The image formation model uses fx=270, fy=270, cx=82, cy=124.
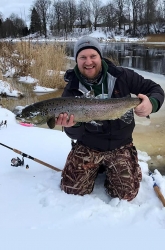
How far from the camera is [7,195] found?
268 centimetres

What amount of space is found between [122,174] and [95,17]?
2777 inches

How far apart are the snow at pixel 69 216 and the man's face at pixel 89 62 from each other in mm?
1248

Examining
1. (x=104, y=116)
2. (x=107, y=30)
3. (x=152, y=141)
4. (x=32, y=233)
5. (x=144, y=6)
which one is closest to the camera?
(x=32, y=233)

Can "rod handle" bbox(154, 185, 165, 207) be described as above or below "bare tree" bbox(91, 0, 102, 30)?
below

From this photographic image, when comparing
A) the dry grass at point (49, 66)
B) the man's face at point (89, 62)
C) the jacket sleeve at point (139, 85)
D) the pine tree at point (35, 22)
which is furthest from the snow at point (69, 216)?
the pine tree at point (35, 22)

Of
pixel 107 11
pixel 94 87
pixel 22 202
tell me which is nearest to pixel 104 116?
pixel 94 87

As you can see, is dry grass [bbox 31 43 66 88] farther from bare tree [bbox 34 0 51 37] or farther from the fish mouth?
bare tree [bbox 34 0 51 37]

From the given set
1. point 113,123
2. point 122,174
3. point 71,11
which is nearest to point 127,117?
point 113,123

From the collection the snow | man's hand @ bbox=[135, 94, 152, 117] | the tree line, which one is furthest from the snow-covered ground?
the tree line

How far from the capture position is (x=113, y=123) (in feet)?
9.20

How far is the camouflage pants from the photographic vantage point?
9.16 ft

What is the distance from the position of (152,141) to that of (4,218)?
3187mm

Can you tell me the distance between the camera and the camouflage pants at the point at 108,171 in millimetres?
2791

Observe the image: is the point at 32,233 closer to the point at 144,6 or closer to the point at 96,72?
the point at 96,72
